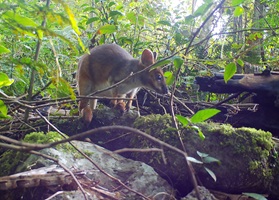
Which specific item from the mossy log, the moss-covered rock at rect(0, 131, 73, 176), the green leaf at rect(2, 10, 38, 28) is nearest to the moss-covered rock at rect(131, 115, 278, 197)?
the mossy log

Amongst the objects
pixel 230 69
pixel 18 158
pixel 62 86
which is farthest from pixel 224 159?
pixel 18 158

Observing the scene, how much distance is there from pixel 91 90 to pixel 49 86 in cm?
200

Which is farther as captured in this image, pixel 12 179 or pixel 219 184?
pixel 219 184

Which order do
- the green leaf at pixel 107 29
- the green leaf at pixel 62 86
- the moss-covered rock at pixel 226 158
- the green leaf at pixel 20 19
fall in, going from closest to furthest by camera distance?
the green leaf at pixel 20 19 → the green leaf at pixel 62 86 → the moss-covered rock at pixel 226 158 → the green leaf at pixel 107 29

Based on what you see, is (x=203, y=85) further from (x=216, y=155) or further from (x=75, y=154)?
(x=75, y=154)

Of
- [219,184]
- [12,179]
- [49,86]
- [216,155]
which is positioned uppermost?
[49,86]

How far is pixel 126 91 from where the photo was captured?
18.9ft

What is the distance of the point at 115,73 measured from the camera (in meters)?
5.74

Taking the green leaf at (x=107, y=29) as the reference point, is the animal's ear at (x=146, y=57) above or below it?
below

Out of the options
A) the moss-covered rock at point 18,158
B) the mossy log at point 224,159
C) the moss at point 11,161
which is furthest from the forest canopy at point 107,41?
the mossy log at point 224,159

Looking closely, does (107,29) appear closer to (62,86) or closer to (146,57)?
(146,57)

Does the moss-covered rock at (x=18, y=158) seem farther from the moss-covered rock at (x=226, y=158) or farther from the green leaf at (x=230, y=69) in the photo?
the green leaf at (x=230, y=69)

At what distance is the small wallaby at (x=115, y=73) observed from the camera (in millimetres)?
5574

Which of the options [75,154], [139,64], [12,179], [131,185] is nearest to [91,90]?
[139,64]
